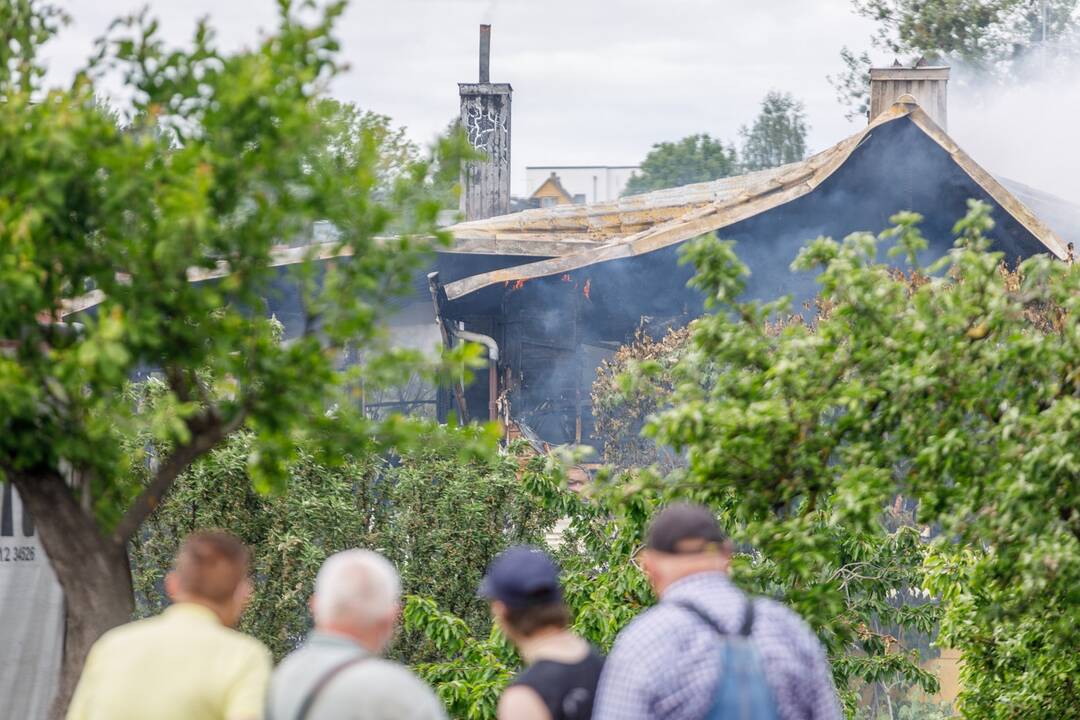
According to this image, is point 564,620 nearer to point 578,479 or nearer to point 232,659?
point 232,659

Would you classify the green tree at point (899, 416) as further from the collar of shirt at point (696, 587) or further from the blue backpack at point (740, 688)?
the blue backpack at point (740, 688)

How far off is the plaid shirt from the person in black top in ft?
0.24

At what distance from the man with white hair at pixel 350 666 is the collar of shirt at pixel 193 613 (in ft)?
0.95

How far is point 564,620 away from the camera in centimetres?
427

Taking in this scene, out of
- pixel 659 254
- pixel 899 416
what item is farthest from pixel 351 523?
pixel 659 254

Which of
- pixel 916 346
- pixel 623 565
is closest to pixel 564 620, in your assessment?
pixel 916 346

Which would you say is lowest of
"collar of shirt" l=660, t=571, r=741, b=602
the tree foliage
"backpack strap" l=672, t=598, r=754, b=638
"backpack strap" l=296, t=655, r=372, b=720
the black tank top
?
the tree foliage

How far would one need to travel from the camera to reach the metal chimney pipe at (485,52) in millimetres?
27359

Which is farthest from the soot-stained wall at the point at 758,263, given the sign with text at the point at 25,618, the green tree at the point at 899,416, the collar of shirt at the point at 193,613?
the collar of shirt at the point at 193,613

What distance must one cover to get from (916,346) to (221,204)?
2.95 metres

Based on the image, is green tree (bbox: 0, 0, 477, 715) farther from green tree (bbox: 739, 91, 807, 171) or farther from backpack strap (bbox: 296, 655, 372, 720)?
green tree (bbox: 739, 91, 807, 171)

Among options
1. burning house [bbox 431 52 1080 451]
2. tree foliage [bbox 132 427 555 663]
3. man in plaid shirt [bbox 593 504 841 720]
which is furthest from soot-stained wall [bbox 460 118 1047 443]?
man in plaid shirt [bbox 593 504 841 720]

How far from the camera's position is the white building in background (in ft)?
263

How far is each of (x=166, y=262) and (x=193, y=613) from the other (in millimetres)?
1303
